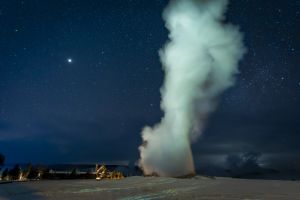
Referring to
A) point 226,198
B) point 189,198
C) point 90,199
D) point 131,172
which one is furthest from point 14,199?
point 131,172

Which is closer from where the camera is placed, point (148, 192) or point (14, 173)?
point (148, 192)

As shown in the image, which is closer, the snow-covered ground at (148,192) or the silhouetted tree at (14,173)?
the snow-covered ground at (148,192)

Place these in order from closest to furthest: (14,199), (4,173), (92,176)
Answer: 1. (14,199)
2. (4,173)
3. (92,176)

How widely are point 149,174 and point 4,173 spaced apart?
53.6 feet

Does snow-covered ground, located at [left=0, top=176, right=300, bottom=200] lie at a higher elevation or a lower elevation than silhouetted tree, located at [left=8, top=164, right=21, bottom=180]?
lower

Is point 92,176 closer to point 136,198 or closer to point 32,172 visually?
point 32,172

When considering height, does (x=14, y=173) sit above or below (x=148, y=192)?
above

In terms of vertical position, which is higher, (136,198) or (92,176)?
(92,176)

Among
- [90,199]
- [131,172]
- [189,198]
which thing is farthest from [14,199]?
[131,172]

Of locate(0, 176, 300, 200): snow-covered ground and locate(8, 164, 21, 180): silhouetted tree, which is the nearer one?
locate(0, 176, 300, 200): snow-covered ground

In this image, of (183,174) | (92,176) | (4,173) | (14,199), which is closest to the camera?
(14,199)

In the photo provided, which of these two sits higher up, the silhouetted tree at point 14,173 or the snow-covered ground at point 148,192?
the silhouetted tree at point 14,173

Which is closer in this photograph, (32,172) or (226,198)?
(226,198)

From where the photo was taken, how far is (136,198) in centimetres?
1700
